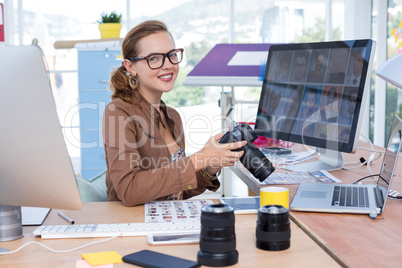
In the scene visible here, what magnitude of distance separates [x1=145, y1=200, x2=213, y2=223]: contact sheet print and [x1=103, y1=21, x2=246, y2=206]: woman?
4cm

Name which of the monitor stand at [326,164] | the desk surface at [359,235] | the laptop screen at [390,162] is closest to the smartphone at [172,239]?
the desk surface at [359,235]

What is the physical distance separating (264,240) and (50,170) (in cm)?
49

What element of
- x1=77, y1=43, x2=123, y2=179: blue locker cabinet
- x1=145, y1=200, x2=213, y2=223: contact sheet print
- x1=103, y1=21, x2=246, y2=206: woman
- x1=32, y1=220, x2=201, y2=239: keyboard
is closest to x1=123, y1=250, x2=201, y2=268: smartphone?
x1=32, y1=220, x2=201, y2=239: keyboard

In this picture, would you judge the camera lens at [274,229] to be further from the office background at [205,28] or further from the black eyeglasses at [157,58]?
the office background at [205,28]

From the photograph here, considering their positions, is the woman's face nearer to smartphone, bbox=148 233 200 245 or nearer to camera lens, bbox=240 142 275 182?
camera lens, bbox=240 142 275 182

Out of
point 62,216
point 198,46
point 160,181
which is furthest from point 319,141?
point 198,46

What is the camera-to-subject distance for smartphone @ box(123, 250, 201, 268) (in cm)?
95

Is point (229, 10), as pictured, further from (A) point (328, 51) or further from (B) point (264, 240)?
(B) point (264, 240)

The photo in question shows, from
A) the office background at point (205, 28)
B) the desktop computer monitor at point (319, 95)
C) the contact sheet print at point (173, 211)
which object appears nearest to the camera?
the contact sheet print at point (173, 211)

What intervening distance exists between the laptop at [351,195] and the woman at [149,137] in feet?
0.81

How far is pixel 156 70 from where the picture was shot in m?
1.73

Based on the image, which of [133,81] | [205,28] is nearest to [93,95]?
[205,28]

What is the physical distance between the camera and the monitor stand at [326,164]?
190 centimetres

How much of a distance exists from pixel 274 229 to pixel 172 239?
0.24 metres
